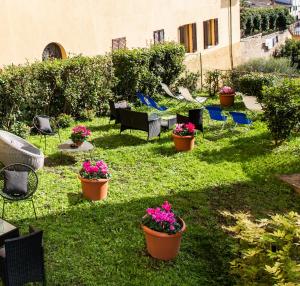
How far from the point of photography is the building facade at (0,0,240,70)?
43.5ft

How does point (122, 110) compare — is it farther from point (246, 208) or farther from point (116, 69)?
point (246, 208)

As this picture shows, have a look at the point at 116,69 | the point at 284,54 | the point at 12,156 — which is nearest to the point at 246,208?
the point at 12,156

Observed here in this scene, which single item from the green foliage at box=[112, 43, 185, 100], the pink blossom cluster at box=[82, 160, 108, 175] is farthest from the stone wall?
the pink blossom cluster at box=[82, 160, 108, 175]

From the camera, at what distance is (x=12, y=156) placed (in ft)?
29.0

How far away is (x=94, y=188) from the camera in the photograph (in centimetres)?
788

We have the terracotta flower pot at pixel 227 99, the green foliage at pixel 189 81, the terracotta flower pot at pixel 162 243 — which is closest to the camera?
the terracotta flower pot at pixel 162 243

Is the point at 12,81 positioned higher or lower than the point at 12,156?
higher

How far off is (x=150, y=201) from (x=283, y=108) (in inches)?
166

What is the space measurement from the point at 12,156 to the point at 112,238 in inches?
122

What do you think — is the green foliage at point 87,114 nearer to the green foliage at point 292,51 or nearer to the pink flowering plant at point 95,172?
the pink flowering plant at point 95,172

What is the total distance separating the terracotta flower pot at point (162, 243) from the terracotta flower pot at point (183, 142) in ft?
14.3

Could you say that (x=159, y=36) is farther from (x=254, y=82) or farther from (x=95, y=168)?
(x=95, y=168)

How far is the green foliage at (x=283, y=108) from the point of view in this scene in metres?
10.5

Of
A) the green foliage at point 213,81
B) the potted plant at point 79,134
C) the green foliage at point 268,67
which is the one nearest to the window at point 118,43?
the green foliage at point 213,81
